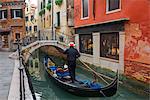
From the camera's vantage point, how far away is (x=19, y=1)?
69.1 ft

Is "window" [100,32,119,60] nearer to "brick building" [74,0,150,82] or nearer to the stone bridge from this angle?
"brick building" [74,0,150,82]

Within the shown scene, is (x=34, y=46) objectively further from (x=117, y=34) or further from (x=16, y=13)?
(x=16, y=13)

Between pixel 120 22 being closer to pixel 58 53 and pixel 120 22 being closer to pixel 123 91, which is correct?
pixel 123 91

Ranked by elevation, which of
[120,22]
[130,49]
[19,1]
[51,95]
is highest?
[19,1]

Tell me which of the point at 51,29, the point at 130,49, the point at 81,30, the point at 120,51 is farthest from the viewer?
the point at 51,29

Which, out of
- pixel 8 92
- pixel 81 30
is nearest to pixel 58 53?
pixel 81 30

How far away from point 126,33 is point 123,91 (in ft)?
6.49

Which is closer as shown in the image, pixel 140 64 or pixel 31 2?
pixel 140 64

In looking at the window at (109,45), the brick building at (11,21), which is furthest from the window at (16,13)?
the window at (109,45)

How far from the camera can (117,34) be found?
412 inches

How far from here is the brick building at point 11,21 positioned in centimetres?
2110

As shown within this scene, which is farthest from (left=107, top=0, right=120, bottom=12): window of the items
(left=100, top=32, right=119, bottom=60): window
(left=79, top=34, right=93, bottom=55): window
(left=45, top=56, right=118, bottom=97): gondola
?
(left=45, top=56, right=118, bottom=97): gondola

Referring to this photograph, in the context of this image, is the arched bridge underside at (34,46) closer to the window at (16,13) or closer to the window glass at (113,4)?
the window glass at (113,4)

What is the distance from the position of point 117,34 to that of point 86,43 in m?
3.86
